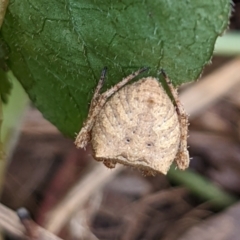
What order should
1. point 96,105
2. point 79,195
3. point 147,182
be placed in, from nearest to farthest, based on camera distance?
point 96,105, point 79,195, point 147,182

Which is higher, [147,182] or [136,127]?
[136,127]

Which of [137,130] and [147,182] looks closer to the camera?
[137,130]

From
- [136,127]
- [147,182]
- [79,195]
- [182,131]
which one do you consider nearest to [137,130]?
[136,127]

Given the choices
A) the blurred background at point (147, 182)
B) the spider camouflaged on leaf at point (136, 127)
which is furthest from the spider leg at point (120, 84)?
the blurred background at point (147, 182)

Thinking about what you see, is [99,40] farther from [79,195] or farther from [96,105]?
[79,195]

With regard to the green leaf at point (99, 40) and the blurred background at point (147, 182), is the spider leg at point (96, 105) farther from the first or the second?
the blurred background at point (147, 182)

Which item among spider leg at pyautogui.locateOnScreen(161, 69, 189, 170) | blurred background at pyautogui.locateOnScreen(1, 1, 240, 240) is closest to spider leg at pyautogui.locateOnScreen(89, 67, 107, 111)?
spider leg at pyautogui.locateOnScreen(161, 69, 189, 170)
